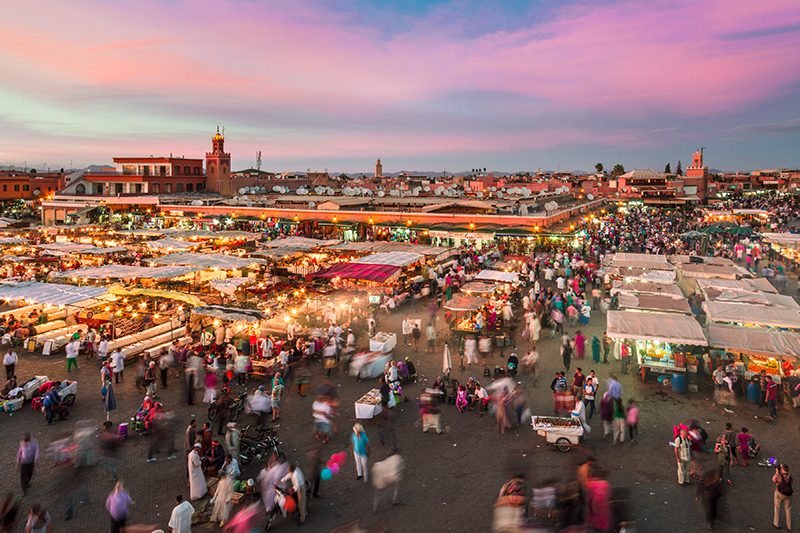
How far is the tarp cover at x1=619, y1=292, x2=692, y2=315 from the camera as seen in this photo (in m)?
14.2

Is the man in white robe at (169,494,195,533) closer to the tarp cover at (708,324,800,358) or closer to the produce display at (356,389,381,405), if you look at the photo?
the produce display at (356,389,381,405)

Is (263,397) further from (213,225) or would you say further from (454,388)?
(213,225)

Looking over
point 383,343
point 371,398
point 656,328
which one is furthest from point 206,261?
point 656,328

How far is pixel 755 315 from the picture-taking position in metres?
13.4

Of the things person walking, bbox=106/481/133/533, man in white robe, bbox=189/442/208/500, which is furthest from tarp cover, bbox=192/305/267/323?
person walking, bbox=106/481/133/533

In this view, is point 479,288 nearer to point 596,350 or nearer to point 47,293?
point 596,350

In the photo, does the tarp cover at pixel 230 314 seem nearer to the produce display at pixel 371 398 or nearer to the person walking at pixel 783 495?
the produce display at pixel 371 398

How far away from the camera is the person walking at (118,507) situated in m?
6.36

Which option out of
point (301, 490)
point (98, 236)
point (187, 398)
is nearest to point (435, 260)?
point (187, 398)

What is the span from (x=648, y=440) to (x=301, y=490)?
6595 mm

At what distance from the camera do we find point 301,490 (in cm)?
683

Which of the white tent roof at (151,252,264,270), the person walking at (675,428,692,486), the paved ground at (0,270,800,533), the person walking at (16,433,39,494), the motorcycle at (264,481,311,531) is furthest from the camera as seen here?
the white tent roof at (151,252,264,270)

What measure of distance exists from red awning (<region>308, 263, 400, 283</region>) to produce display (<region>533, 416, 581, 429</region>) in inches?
395

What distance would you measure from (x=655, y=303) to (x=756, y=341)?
3.45 metres
